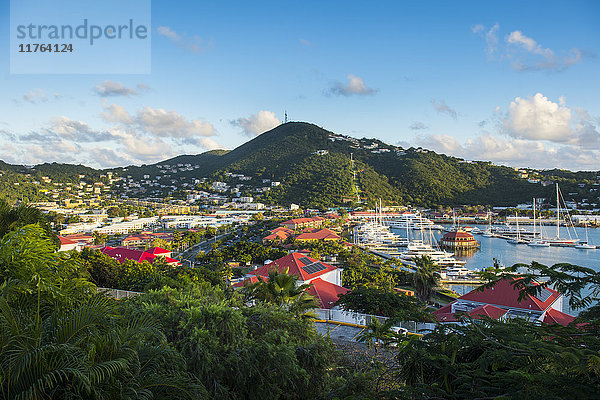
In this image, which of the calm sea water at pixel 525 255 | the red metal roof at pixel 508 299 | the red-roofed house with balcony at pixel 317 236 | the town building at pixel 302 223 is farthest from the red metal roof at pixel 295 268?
the town building at pixel 302 223

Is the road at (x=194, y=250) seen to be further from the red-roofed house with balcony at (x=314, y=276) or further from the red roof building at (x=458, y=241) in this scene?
the red roof building at (x=458, y=241)

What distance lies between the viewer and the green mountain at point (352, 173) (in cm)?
9400

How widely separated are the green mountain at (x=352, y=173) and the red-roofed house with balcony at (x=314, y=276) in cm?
6962

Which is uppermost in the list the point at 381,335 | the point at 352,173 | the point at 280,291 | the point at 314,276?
the point at 352,173

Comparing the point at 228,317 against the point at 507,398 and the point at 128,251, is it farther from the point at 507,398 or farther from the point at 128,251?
the point at 128,251

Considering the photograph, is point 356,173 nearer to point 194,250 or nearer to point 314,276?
point 194,250

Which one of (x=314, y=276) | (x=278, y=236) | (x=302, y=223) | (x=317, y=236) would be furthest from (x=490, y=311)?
(x=302, y=223)

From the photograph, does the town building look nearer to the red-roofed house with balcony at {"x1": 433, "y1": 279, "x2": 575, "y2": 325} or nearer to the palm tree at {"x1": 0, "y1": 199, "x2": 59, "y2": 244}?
the red-roofed house with balcony at {"x1": 433, "y1": 279, "x2": 575, "y2": 325}

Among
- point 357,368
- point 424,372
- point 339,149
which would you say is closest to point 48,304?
point 424,372

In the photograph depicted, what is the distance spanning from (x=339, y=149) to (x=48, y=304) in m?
122

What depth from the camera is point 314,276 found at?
17.4 metres

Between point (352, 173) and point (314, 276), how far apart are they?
89373 millimetres

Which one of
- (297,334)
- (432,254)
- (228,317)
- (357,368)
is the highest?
(228,317)

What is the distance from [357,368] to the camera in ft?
22.6
